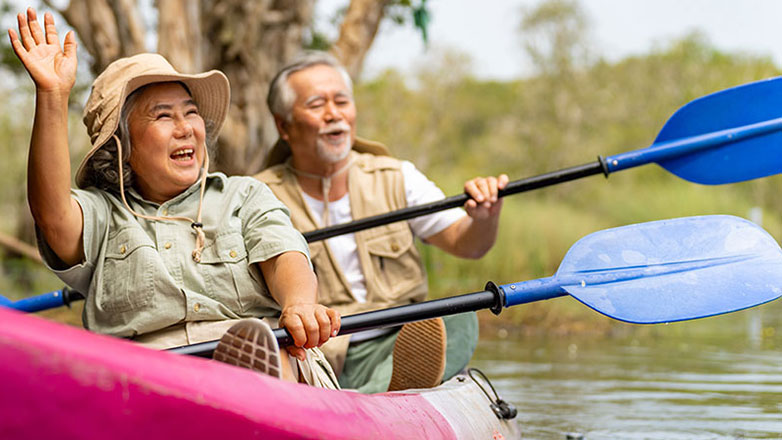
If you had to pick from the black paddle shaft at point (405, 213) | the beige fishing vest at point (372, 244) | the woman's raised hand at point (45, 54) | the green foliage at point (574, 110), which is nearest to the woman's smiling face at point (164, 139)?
the woman's raised hand at point (45, 54)

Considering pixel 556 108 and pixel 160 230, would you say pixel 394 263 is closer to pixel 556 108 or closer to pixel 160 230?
pixel 160 230

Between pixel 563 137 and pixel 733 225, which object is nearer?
pixel 733 225

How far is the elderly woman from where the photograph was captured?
93.4 inches

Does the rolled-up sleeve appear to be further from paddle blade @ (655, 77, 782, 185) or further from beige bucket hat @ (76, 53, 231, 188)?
paddle blade @ (655, 77, 782, 185)

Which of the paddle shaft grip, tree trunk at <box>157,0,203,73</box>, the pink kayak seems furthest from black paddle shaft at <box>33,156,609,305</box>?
tree trunk at <box>157,0,203,73</box>

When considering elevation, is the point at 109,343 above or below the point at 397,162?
below

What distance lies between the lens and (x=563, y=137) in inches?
1147

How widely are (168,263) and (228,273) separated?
15cm

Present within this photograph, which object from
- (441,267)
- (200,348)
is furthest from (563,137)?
(200,348)

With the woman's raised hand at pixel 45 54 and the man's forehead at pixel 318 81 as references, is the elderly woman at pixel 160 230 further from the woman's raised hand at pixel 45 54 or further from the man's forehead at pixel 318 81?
the man's forehead at pixel 318 81

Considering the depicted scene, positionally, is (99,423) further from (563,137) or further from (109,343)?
(563,137)

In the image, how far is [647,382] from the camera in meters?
5.09

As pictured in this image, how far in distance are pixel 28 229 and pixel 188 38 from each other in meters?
13.7

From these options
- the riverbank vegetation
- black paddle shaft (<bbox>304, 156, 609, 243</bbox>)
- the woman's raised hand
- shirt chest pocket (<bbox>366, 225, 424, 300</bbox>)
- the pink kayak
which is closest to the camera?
the pink kayak
